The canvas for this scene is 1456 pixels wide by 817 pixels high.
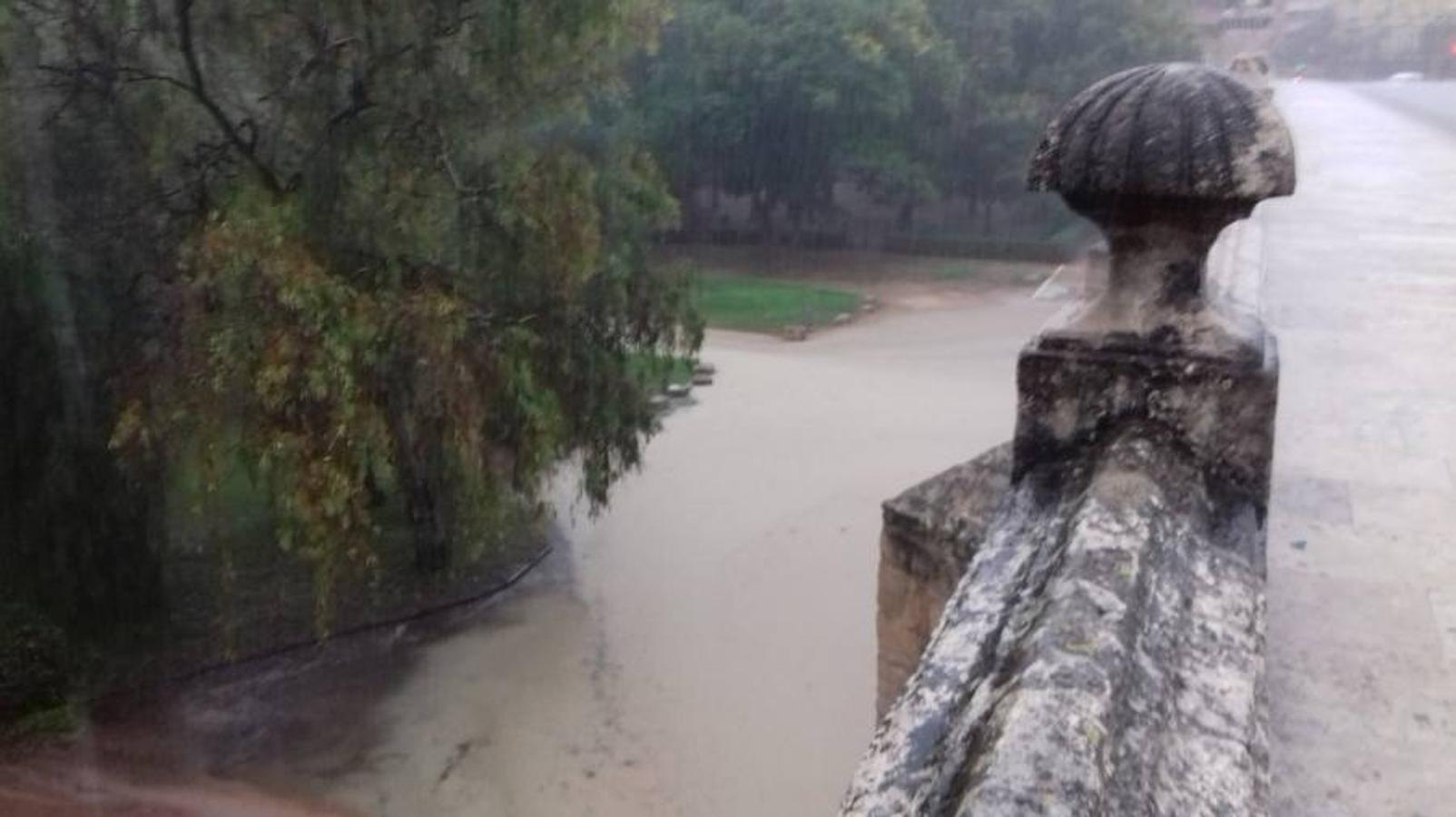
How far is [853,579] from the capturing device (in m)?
15.3

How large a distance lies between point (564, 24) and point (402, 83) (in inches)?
54.8

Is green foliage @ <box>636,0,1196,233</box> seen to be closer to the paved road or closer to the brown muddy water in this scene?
the brown muddy water

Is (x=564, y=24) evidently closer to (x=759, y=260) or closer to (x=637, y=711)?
(x=637, y=711)

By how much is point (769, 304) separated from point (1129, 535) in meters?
28.0

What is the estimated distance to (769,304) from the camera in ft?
98.8

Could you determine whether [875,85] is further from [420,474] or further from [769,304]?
[420,474]

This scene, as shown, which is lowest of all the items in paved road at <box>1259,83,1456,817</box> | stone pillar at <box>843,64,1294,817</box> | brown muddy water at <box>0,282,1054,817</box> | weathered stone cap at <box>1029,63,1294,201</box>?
brown muddy water at <box>0,282,1054,817</box>

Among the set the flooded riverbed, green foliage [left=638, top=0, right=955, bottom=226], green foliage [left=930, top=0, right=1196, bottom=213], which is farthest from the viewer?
green foliage [left=930, top=0, right=1196, bottom=213]

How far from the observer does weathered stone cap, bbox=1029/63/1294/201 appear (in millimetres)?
2385

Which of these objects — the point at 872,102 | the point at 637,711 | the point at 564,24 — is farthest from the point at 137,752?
the point at 872,102

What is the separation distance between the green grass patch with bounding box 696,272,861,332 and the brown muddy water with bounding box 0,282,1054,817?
34.3ft

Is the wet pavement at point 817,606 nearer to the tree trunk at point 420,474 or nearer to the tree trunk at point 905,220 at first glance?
the tree trunk at point 420,474

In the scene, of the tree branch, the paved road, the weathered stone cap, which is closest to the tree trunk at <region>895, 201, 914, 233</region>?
the tree branch

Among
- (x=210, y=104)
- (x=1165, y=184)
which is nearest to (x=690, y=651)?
(x=210, y=104)
